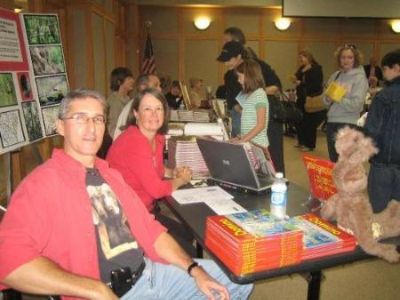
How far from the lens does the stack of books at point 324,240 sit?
1.26 m

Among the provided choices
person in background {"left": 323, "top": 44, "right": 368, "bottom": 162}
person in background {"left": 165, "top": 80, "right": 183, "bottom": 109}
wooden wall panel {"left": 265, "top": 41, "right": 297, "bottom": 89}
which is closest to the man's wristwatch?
person in background {"left": 323, "top": 44, "right": 368, "bottom": 162}

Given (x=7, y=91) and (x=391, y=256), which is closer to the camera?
(x=391, y=256)

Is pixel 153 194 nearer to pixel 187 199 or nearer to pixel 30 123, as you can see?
pixel 187 199

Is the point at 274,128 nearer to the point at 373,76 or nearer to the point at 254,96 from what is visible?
the point at 254,96

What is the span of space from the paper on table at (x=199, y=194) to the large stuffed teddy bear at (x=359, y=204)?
628mm

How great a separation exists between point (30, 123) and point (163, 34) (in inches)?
256

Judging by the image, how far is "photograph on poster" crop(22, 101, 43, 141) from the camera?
2.80 metres

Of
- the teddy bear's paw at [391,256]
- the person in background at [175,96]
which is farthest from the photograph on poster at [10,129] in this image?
the person in background at [175,96]

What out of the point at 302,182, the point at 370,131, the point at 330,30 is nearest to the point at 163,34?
the point at 330,30

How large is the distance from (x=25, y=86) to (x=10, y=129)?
1.38 feet

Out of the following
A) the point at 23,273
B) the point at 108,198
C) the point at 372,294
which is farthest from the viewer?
the point at 372,294

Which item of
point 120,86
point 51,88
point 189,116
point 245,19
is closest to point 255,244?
point 51,88

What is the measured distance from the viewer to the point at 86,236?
4.21 ft

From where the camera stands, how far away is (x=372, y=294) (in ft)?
7.82
